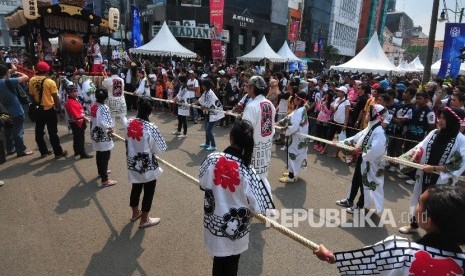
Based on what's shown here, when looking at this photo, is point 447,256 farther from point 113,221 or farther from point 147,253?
point 113,221

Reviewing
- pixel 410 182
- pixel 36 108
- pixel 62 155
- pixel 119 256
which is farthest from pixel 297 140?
pixel 36 108

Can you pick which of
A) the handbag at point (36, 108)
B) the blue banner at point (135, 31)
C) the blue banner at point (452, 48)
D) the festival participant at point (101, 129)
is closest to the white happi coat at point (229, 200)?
the festival participant at point (101, 129)

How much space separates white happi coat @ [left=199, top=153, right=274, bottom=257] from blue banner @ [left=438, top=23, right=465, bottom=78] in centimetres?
1175

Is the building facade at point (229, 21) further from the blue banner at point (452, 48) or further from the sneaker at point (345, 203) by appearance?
the sneaker at point (345, 203)

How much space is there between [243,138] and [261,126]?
192 centimetres

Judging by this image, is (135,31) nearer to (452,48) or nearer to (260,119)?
(452,48)

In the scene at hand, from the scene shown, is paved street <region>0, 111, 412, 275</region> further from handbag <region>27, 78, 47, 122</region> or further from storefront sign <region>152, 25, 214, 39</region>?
storefront sign <region>152, 25, 214, 39</region>

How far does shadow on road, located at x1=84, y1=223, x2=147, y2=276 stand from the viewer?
3352 millimetres

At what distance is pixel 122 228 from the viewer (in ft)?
13.7

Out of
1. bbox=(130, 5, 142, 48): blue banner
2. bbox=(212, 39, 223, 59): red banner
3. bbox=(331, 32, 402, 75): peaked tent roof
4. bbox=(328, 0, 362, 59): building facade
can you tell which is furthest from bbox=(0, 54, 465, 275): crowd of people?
bbox=(328, 0, 362, 59): building facade

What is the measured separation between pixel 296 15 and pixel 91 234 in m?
42.8

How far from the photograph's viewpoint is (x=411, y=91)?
6.91m

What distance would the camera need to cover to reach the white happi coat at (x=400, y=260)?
61.1 inches

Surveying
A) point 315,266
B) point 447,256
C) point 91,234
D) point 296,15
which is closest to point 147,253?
point 91,234
